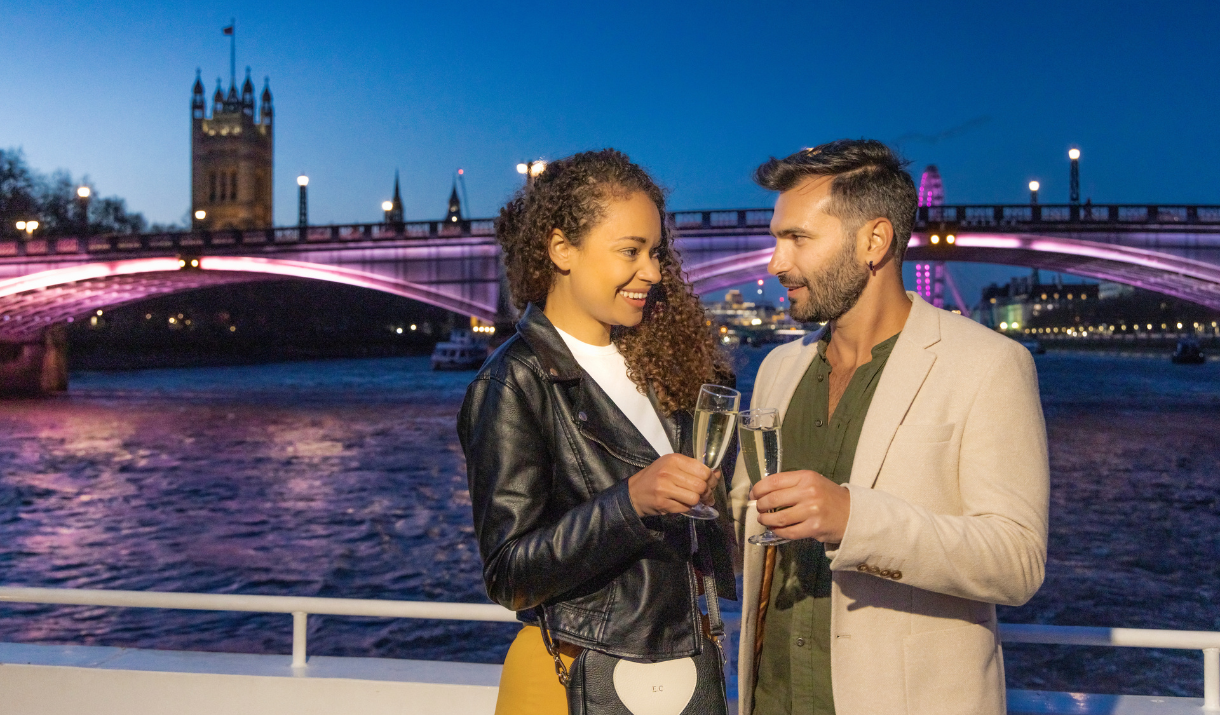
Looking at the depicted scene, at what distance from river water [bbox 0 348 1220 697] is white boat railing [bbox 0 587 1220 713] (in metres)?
0.97

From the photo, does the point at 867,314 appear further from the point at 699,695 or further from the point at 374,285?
the point at 374,285

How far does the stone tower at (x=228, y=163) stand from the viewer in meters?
97.6

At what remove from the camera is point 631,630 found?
158cm

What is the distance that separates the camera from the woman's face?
1.74m

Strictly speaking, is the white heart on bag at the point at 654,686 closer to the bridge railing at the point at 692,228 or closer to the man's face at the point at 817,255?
the man's face at the point at 817,255

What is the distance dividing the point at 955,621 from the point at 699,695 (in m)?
0.45

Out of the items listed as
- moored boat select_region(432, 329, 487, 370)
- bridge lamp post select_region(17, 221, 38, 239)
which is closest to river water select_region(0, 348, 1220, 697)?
bridge lamp post select_region(17, 221, 38, 239)

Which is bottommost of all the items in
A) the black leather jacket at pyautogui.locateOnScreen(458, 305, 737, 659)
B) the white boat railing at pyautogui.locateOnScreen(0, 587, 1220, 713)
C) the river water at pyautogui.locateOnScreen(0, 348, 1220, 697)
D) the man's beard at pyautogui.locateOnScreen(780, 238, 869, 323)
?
the river water at pyautogui.locateOnScreen(0, 348, 1220, 697)

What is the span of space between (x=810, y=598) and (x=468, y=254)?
2981 cm

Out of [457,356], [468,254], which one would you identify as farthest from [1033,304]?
[468,254]

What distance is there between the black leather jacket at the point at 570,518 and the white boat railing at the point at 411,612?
0.76 metres

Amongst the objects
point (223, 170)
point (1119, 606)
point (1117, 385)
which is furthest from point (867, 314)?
point (223, 170)

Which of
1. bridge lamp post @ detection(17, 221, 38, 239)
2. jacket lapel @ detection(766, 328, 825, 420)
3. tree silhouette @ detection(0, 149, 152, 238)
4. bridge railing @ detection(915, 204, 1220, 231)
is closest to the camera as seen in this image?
jacket lapel @ detection(766, 328, 825, 420)

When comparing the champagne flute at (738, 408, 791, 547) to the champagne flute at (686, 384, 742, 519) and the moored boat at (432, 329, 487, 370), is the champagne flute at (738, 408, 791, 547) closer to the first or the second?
the champagne flute at (686, 384, 742, 519)
